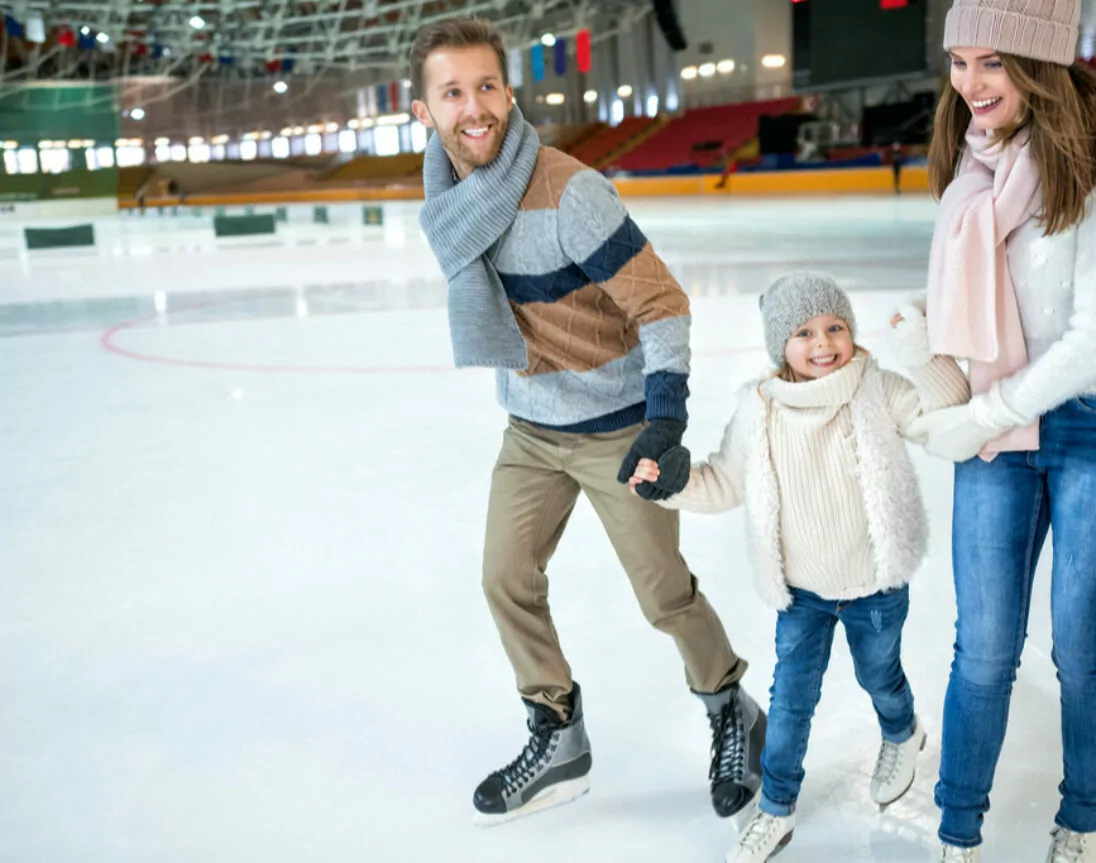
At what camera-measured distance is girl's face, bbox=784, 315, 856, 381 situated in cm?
156

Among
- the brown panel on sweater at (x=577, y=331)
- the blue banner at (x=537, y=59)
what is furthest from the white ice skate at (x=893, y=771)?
the blue banner at (x=537, y=59)

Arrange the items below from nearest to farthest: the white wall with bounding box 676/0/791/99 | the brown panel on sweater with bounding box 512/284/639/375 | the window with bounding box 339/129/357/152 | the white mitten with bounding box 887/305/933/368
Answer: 1. the white mitten with bounding box 887/305/933/368
2. the brown panel on sweater with bounding box 512/284/639/375
3. the white wall with bounding box 676/0/791/99
4. the window with bounding box 339/129/357/152

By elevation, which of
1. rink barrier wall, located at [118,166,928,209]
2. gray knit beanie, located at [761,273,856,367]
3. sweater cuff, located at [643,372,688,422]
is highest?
gray knit beanie, located at [761,273,856,367]

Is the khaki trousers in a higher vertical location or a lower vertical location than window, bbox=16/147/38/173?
lower

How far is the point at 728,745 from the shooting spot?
187 cm

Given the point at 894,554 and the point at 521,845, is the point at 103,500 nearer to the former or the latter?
the point at 521,845

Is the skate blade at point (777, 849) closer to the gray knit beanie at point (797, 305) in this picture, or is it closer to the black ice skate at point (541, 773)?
the black ice skate at point (541, 773)

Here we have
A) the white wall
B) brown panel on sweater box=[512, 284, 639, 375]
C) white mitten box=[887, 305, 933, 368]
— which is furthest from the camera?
the white wall

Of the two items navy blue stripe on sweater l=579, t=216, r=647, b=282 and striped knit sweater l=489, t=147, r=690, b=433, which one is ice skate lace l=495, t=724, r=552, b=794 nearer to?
striped knit sweater l=489, t=147, r=690, b=433

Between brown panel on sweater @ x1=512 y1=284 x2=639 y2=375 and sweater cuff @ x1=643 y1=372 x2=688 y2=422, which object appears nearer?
sweater cuff @ x1=643 y1=372 x2=688 y2=422

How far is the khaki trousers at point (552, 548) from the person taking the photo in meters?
1.80

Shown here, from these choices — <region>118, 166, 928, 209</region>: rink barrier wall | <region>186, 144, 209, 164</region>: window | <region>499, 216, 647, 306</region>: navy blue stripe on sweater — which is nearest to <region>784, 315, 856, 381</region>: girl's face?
<region>499, 216, 647, 306</region>: navy blue stripe on sweater

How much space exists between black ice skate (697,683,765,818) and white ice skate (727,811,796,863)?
4.4 inches

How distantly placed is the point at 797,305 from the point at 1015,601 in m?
0.48
